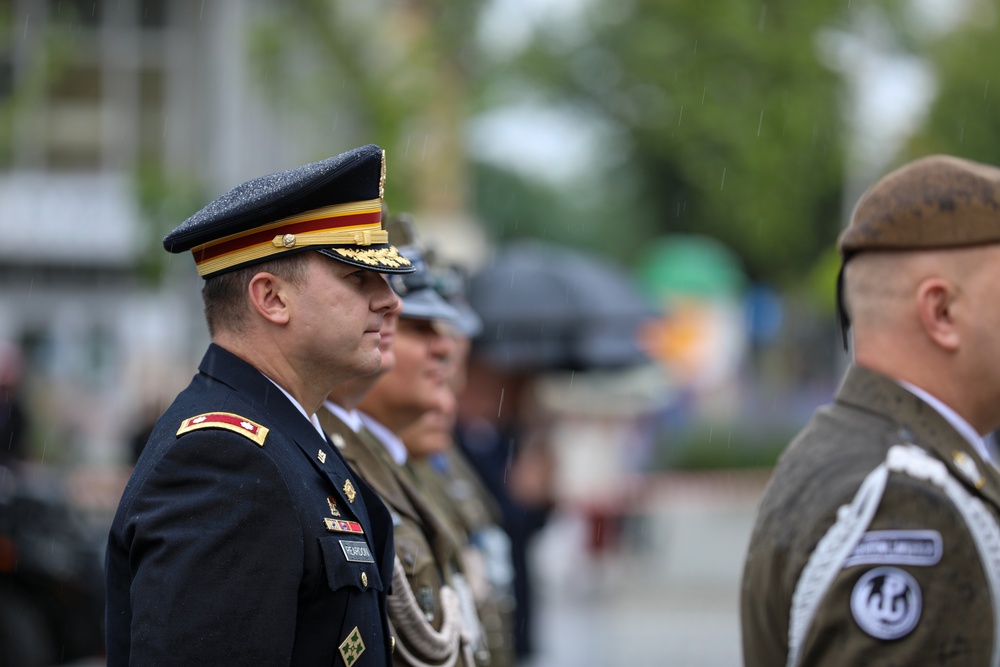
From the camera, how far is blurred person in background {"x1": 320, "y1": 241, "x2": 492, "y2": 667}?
3.23 metres

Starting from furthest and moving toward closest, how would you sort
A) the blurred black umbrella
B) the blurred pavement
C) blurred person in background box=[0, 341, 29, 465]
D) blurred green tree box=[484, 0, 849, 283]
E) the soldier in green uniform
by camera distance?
blurred green tree box=[484, 0, 849, 283]
blurred person in background box=[0, 341, 29, 465]
the blurred pavement
the blurred black umbrella
the soldier in green uniform

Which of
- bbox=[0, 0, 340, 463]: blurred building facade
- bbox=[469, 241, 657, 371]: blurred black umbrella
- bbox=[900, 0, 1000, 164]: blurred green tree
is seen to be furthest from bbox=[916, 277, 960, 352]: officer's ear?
bbox=[900, 0, 1000, 164]: blurred green tree

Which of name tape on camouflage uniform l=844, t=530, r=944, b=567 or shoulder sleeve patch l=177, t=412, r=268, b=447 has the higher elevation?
shoulder sleeve patch l=177, t=412, r=268, b=447

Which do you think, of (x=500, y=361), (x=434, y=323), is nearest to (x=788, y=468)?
(x=434, y=323)

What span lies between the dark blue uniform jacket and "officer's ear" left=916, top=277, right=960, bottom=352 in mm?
1368

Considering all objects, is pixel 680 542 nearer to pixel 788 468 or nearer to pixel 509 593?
pixel 509 593

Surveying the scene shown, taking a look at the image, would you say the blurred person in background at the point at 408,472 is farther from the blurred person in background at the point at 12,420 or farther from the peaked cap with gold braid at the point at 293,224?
the blurred person in background at the point at 12,420

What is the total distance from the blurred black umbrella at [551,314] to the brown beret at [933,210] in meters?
5.37

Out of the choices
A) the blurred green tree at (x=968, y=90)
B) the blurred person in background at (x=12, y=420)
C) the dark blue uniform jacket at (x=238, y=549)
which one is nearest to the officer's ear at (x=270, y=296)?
the dark blue uniform jacket at (x=238, y=549)

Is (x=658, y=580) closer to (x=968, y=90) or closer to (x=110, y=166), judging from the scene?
(x=110, y=166)

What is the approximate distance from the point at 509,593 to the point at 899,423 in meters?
2.69

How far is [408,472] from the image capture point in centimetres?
387

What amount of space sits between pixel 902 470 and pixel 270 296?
54.2 inches

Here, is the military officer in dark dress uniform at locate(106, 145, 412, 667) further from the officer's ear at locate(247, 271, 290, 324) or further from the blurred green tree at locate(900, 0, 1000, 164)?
the blurred green tree at locate(900, 0, 1000, 164)
